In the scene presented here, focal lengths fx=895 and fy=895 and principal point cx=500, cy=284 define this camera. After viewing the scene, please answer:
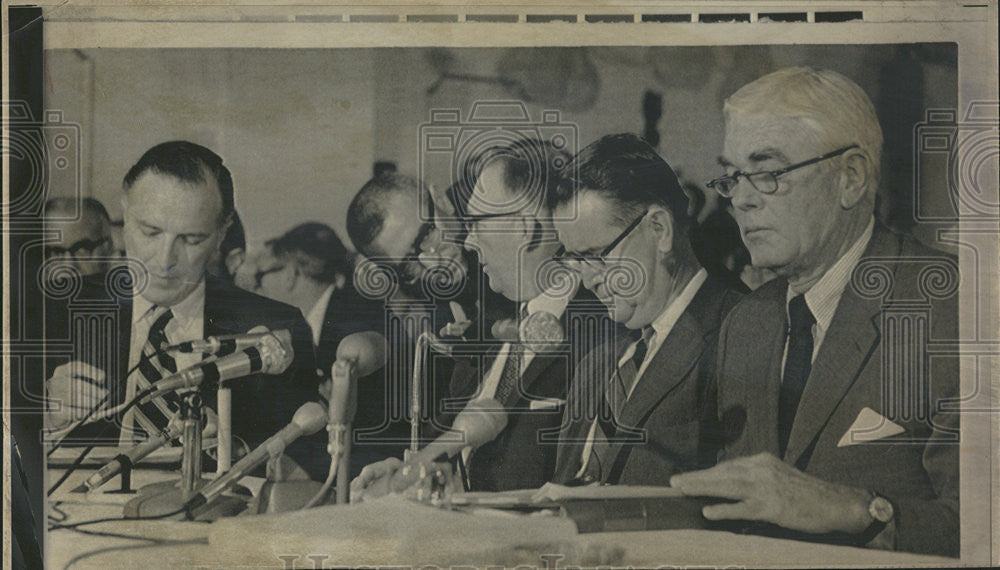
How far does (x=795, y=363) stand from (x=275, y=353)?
5.42 ft

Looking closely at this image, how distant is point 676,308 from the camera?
9.43 ft

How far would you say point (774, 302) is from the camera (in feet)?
9.39

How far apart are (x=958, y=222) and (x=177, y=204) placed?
252cm

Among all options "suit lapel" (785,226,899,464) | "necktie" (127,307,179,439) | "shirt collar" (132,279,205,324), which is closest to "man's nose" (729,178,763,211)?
"suit lapel" (785,226,899,464)

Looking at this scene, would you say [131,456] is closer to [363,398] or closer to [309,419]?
[309,419]

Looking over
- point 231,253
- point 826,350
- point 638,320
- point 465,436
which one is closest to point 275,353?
point 231,253

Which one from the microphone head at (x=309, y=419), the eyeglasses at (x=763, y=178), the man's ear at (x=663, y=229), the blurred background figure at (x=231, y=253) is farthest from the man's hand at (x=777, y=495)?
the blurred background figure at (x=231, y=253)

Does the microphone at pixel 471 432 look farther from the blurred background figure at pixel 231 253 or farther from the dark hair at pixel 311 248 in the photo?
the blurred background figure at pixel 231 253

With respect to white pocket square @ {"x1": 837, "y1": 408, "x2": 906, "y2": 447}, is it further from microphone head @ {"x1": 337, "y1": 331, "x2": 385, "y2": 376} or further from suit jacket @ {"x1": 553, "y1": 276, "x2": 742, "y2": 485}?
microphone head @ {"x1": 337, "y1": 331, "x2": 385, "y2": 376}

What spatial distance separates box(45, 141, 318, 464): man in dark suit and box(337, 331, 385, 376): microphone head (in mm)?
119

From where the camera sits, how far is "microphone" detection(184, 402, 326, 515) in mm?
2842

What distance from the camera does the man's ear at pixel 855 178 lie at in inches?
112

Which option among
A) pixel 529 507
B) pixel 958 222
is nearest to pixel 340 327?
pixel 529 507

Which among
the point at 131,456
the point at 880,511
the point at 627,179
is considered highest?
the point at 627,179
